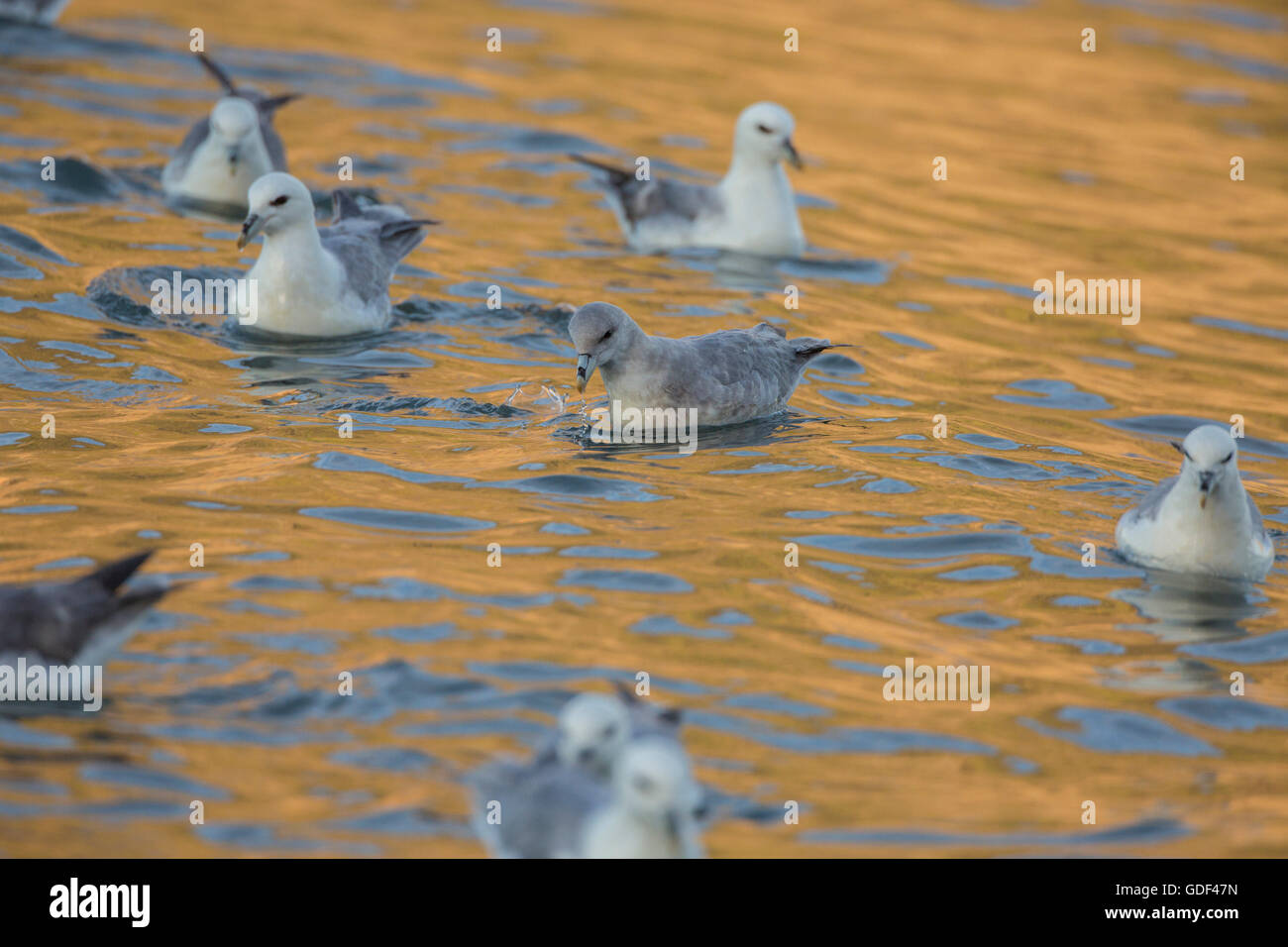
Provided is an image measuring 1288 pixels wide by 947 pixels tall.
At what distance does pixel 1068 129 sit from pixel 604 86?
5.41 meters

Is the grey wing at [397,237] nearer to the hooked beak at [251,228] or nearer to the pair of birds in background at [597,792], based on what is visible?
the hooked beak at [251,228]

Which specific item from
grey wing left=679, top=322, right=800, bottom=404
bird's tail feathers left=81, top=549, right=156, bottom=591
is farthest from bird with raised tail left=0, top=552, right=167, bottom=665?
grey wing left=679, top=322, right=800, bottom=404

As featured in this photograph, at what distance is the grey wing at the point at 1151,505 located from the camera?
9.73m

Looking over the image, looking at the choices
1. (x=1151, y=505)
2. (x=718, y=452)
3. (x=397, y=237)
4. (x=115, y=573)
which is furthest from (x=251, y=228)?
(x=1151, y=505)

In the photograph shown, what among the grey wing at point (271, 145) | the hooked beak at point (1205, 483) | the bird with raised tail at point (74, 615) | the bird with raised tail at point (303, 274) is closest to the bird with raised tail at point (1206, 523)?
the hooked beak at point (1205, 483)

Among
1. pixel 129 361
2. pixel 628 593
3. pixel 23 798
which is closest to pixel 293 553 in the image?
pixel 628 593

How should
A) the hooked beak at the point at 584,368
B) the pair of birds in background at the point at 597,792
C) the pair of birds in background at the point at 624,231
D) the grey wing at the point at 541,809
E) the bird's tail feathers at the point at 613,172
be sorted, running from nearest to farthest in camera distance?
the pair of birds in background at the point at 597,792
the grey wing at the point at 541,809
the hooked beak at the point at 584,368
the pair of birds in background at the point at 624,231
the bird's tail feathers at the point at 613,172

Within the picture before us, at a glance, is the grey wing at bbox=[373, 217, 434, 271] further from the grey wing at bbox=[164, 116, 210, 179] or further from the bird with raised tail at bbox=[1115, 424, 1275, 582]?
the bird with raised tail at bbox=[1115, 424, 1275, 582]

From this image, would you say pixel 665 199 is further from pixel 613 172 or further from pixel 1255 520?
pixel 1255 520

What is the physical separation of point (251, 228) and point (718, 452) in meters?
3.54

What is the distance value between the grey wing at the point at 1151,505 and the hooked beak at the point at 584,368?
10.3 ft

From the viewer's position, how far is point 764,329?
1213 centimetres

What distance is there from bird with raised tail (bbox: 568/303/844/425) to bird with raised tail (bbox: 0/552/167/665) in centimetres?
336

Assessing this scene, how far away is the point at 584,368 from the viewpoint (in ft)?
34.4
